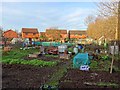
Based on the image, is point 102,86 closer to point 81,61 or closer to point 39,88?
point 39,88

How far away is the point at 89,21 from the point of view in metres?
79.5

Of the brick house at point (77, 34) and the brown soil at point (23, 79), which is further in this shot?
the brick house at point (77, 34)

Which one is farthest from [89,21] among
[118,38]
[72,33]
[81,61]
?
[81,61]

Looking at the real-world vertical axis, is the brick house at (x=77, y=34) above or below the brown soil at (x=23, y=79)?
above

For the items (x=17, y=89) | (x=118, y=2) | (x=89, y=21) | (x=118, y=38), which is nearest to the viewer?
(x=17, y=89)

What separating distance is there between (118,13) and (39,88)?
14937mm

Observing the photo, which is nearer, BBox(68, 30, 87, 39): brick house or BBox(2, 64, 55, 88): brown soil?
BBox(2, 64, 55, 88): brown soil

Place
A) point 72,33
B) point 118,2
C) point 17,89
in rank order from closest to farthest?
point 17,89 < point 118,2 < point 72,33

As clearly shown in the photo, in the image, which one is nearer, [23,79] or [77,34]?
[23,79]

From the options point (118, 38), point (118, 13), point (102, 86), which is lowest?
point (102, 86)

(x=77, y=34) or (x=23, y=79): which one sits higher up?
(x=77, y=34)

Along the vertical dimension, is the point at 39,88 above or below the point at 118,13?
below

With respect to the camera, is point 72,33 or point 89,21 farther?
point 72,33

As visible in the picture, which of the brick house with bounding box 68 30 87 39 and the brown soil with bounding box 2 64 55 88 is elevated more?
the brick house with bounding box 68 30 87 39
